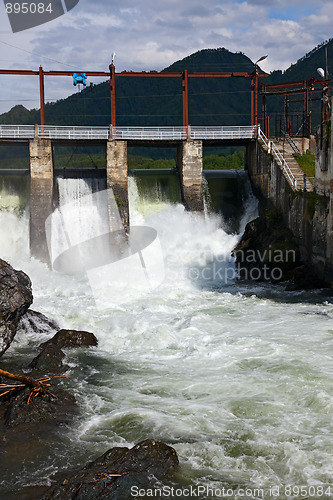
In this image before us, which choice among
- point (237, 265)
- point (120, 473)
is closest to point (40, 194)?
point (237, 265)

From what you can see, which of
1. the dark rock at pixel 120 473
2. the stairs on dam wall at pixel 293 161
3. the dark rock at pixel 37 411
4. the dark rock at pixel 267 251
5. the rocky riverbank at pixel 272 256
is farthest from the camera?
the stairs on dam wall at pixel 293 161

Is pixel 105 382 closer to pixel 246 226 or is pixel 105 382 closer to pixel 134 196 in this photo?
pixel 246 226

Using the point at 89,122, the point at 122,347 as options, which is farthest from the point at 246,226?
the point at 89,122

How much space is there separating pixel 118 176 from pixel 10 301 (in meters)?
19.2

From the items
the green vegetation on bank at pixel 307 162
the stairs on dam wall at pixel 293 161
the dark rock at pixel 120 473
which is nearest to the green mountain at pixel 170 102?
the stairs on dam wall at pixel 293 161

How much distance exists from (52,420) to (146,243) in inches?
879

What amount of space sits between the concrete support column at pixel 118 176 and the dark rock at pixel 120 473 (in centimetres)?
2395

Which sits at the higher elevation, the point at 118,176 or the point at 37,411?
the point at 118,176

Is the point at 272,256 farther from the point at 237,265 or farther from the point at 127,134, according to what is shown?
the point at 127,134

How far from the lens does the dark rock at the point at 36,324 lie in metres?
19.1

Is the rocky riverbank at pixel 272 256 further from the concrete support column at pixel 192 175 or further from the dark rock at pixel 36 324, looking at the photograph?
the dark rock at pixel 36 324
